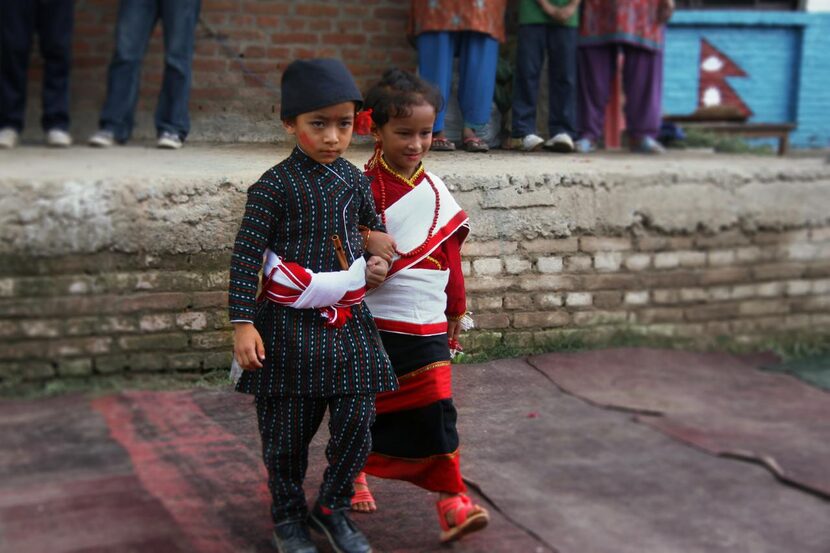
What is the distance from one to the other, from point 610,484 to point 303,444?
3.87 ft

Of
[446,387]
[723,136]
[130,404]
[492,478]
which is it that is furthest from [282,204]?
[723,136]

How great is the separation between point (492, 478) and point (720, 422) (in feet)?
4.08

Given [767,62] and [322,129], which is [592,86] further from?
[767,62]

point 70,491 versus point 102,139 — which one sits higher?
point 102,139

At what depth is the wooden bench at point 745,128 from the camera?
7.13 metres

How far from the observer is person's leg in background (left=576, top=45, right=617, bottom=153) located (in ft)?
19.4

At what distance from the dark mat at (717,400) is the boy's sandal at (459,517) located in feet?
3.94

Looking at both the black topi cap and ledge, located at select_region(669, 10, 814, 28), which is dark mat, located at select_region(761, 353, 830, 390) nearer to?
the black topi cap

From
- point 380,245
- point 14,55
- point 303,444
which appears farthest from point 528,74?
point 303,444

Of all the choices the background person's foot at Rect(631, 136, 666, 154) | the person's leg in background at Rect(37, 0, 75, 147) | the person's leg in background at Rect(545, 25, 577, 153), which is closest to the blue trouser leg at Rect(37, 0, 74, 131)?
the person's leg in background at Rect(37, 0, 75, 147)

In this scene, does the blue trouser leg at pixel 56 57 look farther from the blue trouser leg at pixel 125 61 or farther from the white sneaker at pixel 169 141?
the white sneaker at pixel 169 141

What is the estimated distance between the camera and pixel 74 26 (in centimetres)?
562

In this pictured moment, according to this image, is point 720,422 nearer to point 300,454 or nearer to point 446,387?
point 446,387

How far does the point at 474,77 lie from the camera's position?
538 cm
